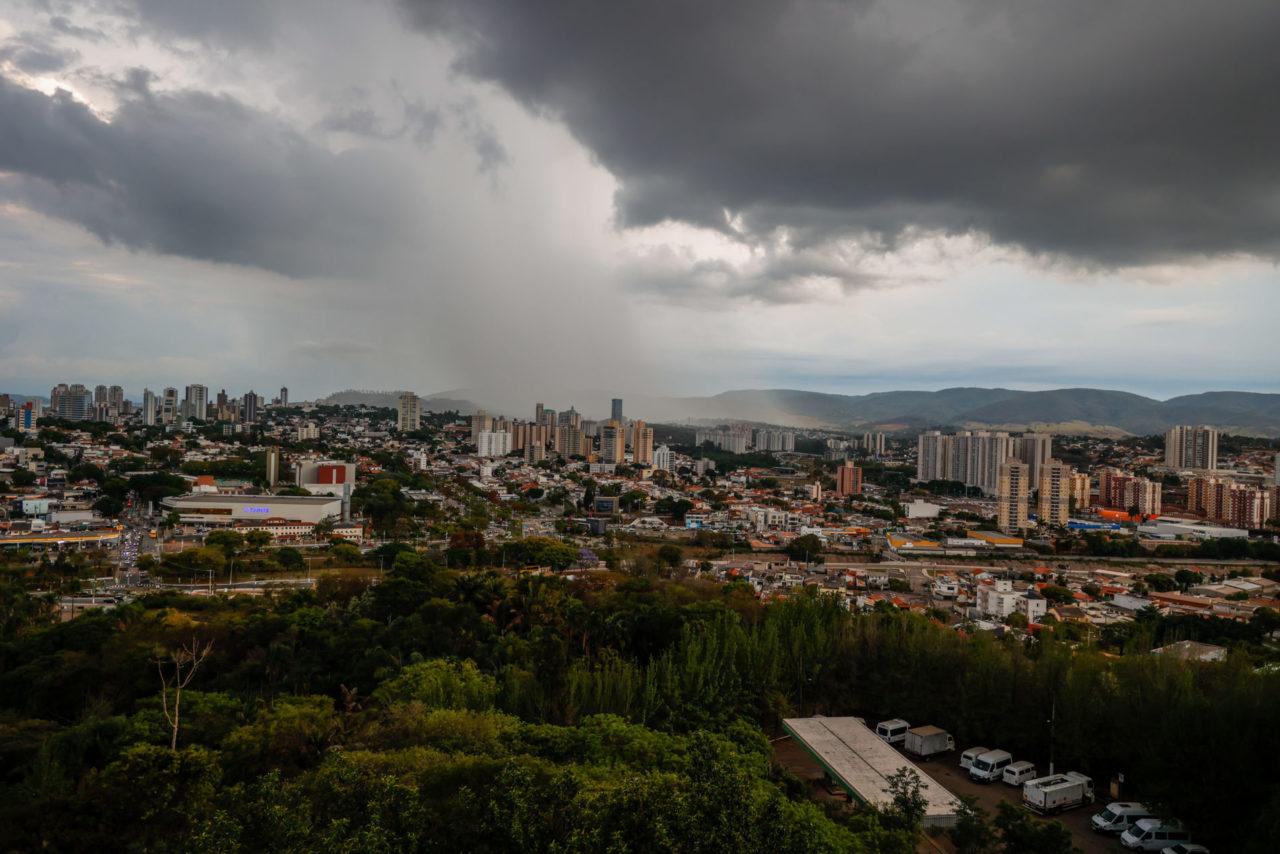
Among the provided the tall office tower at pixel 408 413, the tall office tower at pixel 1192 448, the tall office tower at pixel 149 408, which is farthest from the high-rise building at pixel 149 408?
the tall office tower at pixel 1192 448

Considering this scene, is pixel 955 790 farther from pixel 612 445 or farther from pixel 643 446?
pixel 643 446

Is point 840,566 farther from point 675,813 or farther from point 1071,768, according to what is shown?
point 675,813

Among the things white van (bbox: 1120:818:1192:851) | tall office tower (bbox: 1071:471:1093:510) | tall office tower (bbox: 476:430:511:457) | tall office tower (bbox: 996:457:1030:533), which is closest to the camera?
white van (bbox: 1120:818:1192:851)

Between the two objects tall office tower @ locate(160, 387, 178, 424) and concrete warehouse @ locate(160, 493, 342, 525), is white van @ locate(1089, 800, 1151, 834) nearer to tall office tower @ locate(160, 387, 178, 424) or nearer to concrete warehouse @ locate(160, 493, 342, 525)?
concrete warehouse @ locate(160, 493, 342, 525)

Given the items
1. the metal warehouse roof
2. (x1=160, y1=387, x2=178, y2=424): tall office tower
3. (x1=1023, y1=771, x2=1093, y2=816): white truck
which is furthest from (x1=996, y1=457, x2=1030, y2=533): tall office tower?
(x1=160, y1=387, x2=178, y2=424): tall office tower

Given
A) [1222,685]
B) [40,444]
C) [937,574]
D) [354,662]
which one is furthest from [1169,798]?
[40,444]
